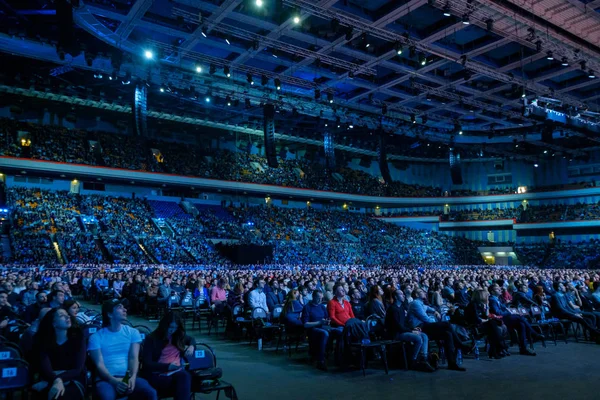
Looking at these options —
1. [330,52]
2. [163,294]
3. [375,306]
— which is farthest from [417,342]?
[330,52]

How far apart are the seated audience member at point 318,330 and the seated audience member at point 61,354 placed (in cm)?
379

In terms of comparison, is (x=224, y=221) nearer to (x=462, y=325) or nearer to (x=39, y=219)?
(x=39, y=219)

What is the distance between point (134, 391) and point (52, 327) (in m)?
0.93

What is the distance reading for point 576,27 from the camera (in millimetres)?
18000

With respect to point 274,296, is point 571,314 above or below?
below

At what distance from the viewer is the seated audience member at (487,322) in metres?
7.93

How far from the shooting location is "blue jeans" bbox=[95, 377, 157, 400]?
12.9ft

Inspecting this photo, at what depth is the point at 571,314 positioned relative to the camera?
9570 millimetres

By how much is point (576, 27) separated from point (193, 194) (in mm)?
32780

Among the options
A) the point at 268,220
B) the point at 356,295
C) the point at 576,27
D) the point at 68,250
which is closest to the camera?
the point at 356,295

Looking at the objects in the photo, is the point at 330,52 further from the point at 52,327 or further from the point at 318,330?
the point at 52,327

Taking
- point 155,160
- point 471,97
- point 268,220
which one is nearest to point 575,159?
point 471,97

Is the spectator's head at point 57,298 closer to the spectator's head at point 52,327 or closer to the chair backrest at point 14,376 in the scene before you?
the chair backrest at point 14,376

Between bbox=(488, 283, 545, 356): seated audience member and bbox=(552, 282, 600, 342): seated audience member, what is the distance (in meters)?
1.20
